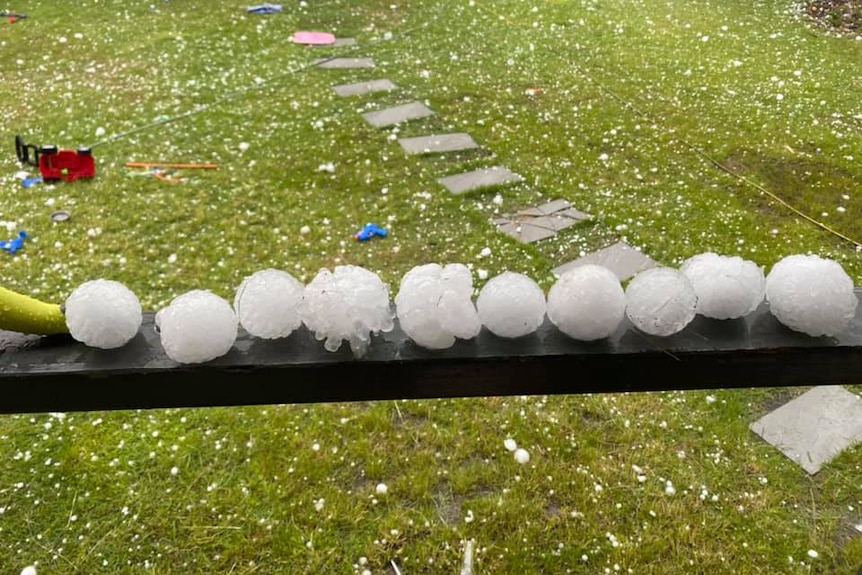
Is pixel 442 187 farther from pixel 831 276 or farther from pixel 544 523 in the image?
pixel 831 276

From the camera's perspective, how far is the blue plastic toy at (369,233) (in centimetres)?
365

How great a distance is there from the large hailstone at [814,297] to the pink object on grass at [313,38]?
18.5ft

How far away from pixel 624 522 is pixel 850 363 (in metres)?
1.00

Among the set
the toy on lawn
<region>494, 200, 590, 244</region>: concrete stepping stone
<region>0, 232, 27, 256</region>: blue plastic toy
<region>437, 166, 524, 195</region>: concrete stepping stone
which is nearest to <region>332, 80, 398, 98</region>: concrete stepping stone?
<region>437, 166, 524, 195</region>: concrete stepping stone

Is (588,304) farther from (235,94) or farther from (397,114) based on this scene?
(235,94)

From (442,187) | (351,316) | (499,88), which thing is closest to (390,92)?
(499,88)

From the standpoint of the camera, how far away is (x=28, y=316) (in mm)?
1445

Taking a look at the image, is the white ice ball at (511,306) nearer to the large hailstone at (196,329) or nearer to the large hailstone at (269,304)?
the large hailstone at (269,304)

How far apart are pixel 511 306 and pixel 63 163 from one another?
3.72m

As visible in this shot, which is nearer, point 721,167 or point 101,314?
point 101,314

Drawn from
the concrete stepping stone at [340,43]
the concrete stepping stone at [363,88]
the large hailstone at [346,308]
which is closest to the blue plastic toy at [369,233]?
the concrete stepping stone at [363,88]

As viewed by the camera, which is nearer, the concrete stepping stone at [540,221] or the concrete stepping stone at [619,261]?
the concrete stepping stone at [619,261]

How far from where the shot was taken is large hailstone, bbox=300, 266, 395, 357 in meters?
1.39

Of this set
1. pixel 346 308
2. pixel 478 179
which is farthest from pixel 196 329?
pixel 478 179
